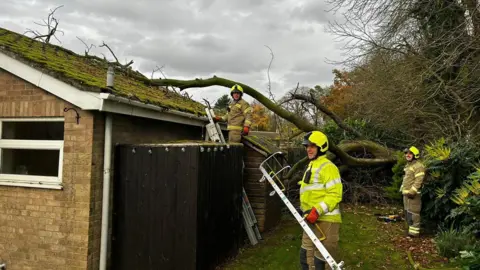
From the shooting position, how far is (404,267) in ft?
20.6

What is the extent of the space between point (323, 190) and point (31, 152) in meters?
4.48

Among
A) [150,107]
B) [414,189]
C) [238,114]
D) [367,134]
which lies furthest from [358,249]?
[367,134]

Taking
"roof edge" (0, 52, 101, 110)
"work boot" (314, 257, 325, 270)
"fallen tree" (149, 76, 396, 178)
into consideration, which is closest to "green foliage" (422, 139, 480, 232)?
"fallen tree" (149, 76, 396, 178)

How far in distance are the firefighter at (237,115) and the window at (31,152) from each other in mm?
3581

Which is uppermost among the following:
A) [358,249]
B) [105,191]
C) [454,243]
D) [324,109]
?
[324,109]

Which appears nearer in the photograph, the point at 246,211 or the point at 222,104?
the point at 246,211

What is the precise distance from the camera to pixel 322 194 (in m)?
4.56

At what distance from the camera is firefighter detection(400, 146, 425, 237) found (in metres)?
8.09

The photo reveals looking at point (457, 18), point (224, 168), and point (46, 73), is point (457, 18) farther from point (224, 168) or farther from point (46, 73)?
point (46, 73)

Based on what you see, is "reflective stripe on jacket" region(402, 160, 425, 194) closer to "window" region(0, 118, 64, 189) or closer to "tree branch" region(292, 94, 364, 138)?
"tree branch" region(292, 94, 364, 138)

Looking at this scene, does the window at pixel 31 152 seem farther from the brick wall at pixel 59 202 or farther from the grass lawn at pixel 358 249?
the grass lawn at pixel 358 249

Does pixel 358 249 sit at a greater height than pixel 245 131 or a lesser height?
lesser

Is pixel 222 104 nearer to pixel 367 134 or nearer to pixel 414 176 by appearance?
pixel 367 134

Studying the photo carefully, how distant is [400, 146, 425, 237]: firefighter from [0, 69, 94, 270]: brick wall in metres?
6.75
